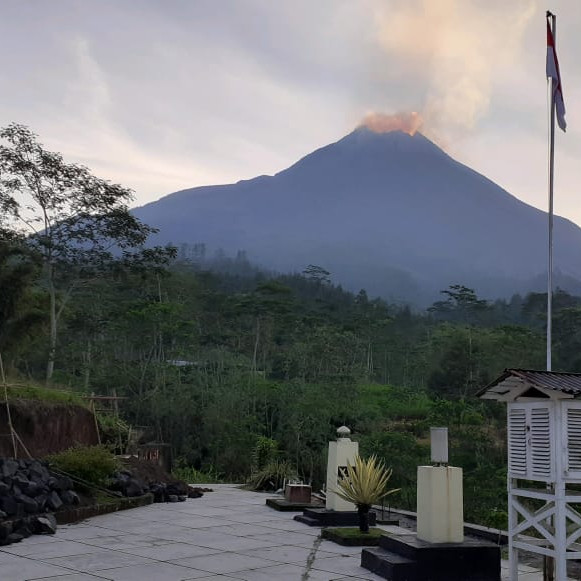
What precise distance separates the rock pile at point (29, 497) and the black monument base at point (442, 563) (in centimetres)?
396

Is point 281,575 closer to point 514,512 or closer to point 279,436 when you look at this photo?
point 514,512

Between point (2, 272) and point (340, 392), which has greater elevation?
point (2, 272)

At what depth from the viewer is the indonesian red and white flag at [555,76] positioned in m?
8.89

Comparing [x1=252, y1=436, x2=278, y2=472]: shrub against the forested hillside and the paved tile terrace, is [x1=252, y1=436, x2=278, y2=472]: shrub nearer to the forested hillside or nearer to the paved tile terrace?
the forested hillside

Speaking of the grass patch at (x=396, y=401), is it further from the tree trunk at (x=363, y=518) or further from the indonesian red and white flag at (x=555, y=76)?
the indonesian red and white flag at (x=555, y=76)

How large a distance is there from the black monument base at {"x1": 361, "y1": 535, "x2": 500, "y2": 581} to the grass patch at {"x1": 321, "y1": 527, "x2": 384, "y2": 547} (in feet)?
5.34

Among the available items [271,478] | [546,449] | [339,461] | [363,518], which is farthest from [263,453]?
[546,449]

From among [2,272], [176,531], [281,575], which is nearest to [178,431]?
[2,272]

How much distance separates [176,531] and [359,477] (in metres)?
2.38

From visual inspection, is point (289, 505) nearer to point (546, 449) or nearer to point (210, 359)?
point (546, 449)

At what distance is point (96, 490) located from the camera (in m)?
10.4

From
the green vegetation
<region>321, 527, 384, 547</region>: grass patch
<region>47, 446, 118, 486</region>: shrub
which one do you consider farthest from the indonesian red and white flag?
the green vegetation

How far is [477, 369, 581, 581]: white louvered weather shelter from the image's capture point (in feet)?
17.7

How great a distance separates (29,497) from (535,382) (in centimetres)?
619
